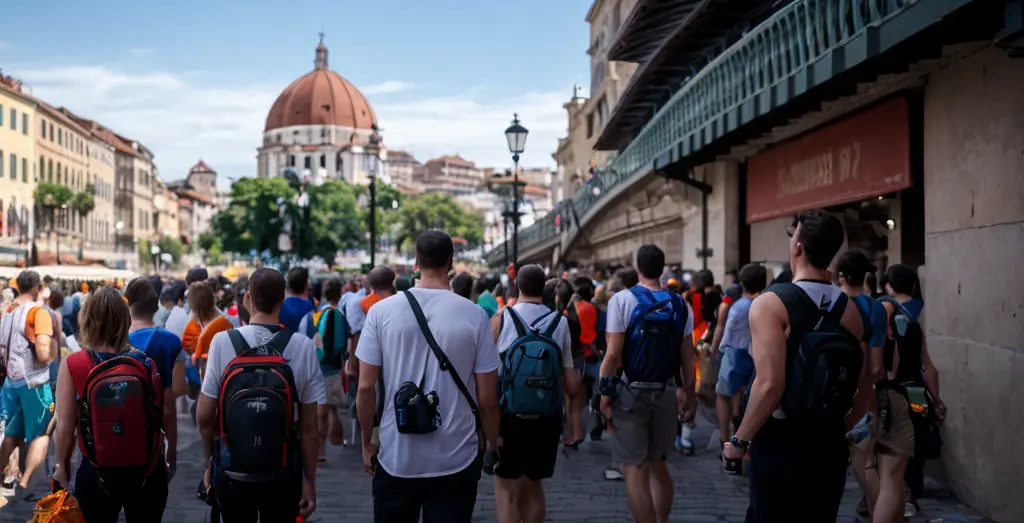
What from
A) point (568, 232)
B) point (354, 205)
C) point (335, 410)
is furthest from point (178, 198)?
point (335, 410)

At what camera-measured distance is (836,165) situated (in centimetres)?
1261

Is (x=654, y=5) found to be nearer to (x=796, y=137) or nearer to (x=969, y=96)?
(x=796, y=137)

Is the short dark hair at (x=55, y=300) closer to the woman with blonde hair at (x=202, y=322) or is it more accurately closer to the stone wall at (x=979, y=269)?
the woman with blonde hair at (x=202, y=322)

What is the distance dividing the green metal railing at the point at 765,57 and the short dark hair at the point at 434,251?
14.6 feet

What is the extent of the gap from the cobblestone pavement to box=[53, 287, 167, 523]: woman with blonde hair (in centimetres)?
267

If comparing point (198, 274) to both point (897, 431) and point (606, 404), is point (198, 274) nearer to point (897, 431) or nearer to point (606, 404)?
point (606, 404)

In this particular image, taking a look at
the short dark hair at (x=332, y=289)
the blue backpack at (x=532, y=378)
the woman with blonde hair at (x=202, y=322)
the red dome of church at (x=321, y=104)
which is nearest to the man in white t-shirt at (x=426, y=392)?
the blue backpack at (x=532, y=378)

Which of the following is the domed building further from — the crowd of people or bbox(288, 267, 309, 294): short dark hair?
the crowd of people

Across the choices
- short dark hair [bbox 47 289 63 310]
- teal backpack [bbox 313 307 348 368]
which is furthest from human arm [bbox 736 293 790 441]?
short dark hair [bbox 47 289 63 310]

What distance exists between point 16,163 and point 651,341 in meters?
68.8

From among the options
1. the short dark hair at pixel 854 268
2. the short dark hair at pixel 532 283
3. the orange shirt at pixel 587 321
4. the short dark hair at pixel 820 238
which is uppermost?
the short dark hair at pixel 820 238

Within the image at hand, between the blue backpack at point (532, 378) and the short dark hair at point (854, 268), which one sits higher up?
the short dark hair at point (854, 268)

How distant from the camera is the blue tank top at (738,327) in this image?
9.40m

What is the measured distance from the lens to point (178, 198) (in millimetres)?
147875
